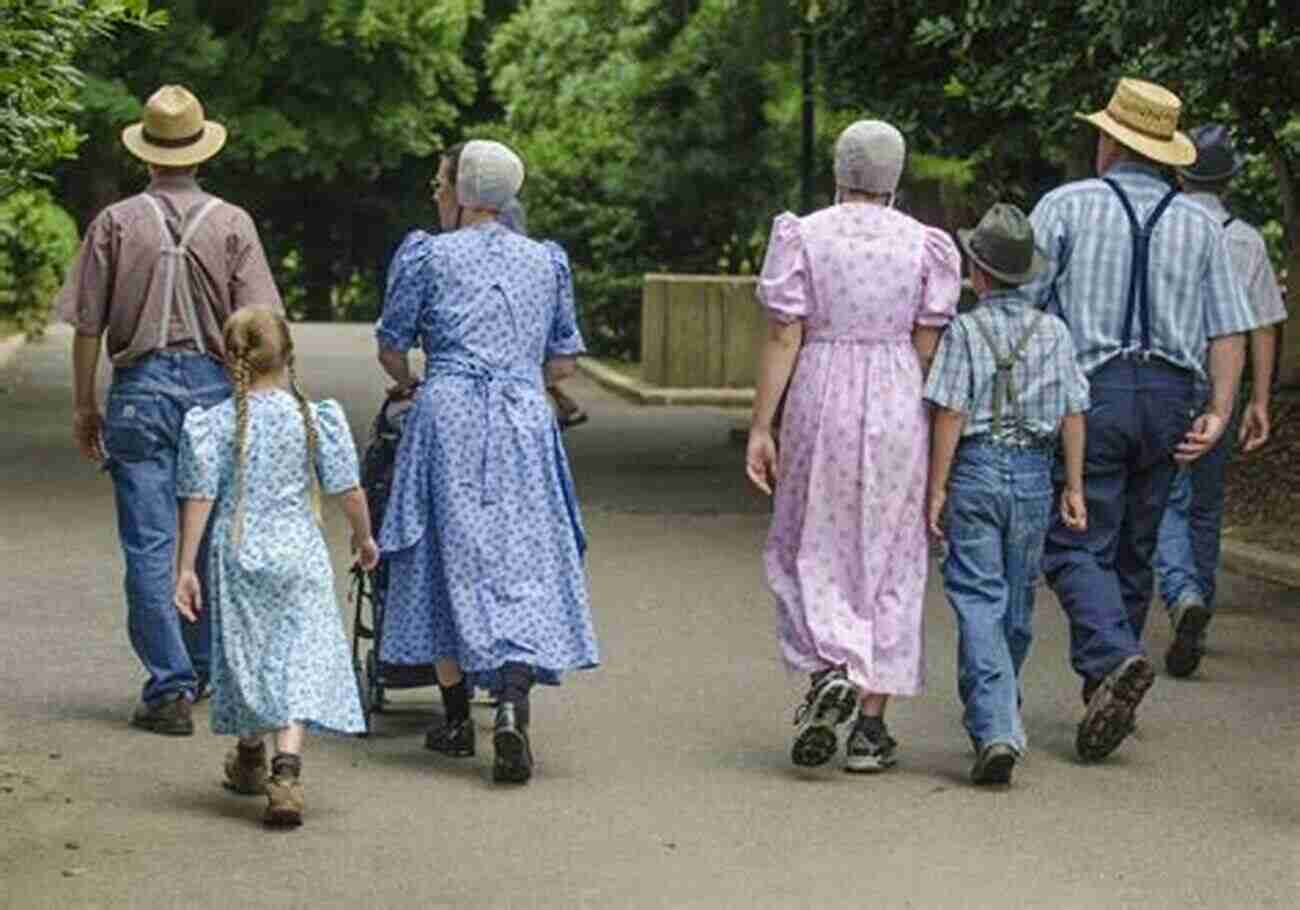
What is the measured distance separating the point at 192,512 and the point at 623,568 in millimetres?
5792

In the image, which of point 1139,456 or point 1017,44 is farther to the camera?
point 1017,44

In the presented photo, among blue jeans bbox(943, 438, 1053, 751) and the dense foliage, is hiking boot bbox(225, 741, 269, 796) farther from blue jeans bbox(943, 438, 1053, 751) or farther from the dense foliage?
the dense foliage

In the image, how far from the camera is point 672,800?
9266 millimetres

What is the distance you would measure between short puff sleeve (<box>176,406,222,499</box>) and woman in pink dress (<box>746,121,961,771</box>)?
157cm

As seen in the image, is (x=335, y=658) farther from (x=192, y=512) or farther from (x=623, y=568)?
(x=623, y=568)

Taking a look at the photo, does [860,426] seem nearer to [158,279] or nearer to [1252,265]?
[158,279]

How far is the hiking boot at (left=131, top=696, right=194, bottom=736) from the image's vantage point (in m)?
10.2

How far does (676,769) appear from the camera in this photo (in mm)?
9750

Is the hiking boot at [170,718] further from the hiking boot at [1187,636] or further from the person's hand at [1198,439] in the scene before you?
the hiking boot at [1187,636]

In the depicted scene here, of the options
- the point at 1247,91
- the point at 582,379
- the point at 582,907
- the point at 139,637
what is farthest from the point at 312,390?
the point at 582,907

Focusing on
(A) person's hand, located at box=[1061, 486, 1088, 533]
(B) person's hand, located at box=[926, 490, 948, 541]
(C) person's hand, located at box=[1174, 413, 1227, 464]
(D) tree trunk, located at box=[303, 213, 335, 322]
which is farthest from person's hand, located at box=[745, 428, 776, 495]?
(D) tree trunk, located at box=[303, 213, 335, 322]

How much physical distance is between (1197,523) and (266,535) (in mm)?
4287

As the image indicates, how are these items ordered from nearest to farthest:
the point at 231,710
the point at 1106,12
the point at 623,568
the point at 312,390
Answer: the point at 231,710
the point at 623,568
the point at 1106,12
the point at 312,390

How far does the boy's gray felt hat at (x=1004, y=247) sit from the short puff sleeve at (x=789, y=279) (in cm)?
48
